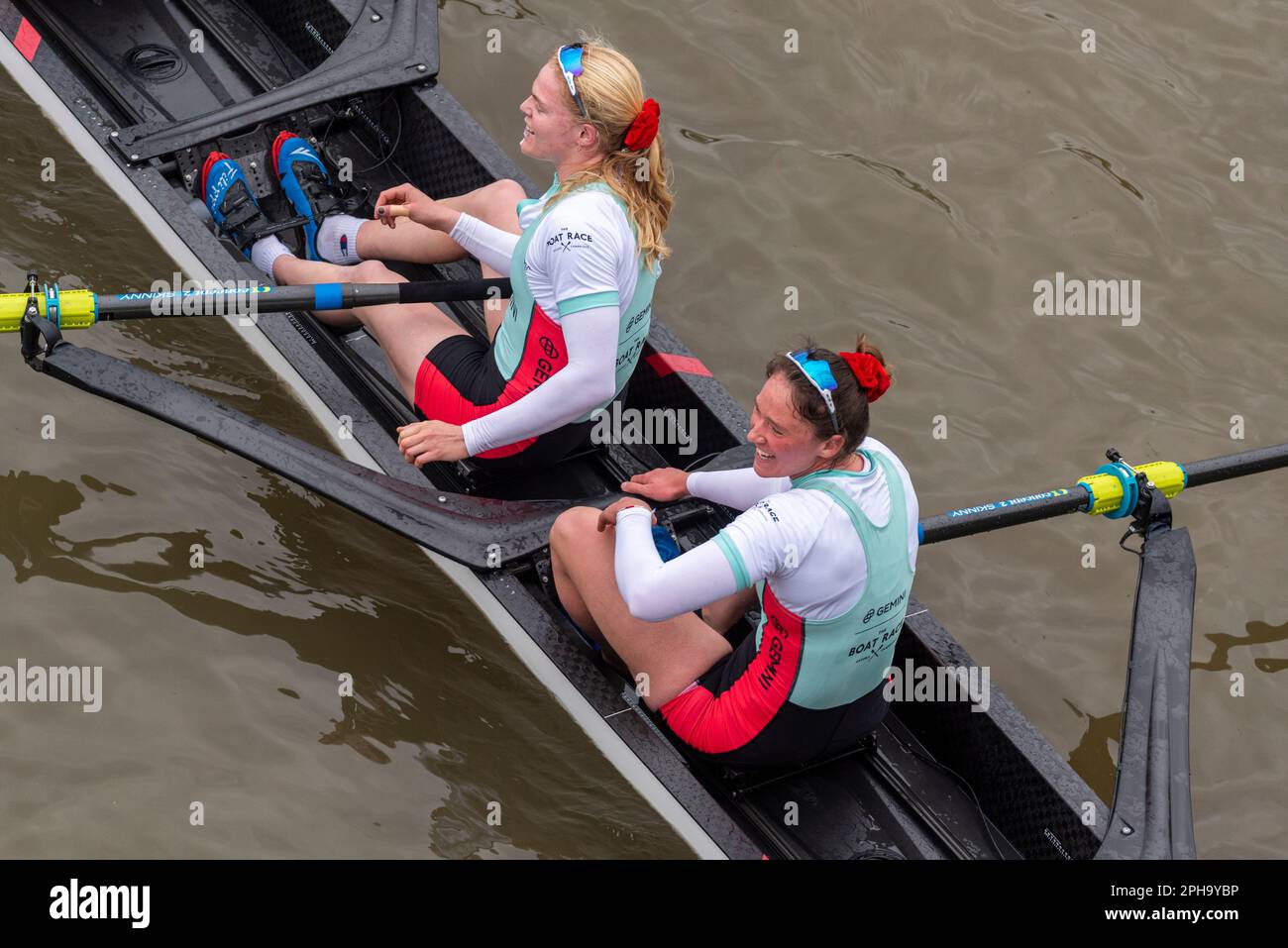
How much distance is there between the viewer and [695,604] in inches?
136

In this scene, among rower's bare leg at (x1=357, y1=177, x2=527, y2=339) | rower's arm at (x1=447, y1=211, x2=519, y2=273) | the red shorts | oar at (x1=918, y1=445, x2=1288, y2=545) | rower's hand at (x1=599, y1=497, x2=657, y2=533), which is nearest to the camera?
the red shorts

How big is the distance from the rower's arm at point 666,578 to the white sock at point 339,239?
2043 millimetres

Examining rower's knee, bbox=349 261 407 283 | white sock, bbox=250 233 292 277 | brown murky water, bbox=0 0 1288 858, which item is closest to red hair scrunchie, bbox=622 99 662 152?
rower's knee, bbox=349 261 407 283

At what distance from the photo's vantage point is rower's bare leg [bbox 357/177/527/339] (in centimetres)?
479

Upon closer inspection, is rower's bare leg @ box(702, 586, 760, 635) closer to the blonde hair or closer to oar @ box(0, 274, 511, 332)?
the blonde hair

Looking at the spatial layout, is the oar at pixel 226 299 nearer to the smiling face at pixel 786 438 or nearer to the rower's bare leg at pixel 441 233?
the rower's bare leg at pixel 441 233

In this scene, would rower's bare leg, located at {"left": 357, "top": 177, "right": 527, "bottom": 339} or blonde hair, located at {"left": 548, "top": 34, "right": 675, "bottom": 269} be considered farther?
rower's bare leg, located at {"left": 357, "top": 177, "right": 527, "bottom": 339}

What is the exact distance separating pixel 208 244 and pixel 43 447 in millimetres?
828

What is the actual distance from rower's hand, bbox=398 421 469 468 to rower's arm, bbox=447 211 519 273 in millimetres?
651

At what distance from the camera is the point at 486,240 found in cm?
455

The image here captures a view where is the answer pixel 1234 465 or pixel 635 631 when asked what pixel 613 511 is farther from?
pixel 1234 465

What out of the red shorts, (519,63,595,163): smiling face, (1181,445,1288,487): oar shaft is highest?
(519,63,595,163): smiling face

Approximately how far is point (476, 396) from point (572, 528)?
0.60m

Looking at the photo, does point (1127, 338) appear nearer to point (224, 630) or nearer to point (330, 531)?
point (330, 531)
